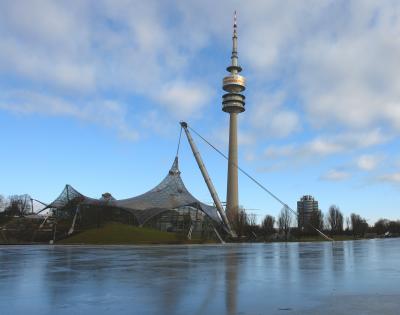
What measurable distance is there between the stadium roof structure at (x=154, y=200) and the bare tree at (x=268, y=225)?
11.1m

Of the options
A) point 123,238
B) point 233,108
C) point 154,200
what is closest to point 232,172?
point 233,108

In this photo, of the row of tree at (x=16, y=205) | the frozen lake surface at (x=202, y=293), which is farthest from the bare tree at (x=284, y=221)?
the frozen lake surface at (x=202, y=293)

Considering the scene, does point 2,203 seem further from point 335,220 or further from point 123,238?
point 335,220

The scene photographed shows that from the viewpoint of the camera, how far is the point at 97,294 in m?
10.7

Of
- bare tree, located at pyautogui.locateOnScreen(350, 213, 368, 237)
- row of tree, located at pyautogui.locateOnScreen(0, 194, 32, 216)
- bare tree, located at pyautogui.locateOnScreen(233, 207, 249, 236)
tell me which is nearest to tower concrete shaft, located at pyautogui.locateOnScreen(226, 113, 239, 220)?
bare tree, located at pyautogui.locateOnScreen(233, 207, 249, 236)

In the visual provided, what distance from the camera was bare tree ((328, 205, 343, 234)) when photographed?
118m

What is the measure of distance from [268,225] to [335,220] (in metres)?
17.2

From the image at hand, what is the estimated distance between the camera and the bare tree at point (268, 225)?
4365 inches

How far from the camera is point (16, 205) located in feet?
393

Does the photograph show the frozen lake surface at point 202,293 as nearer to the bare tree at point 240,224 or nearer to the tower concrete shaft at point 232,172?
the bare tree at point 240,224

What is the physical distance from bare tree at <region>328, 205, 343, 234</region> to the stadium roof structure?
2901 centimetres

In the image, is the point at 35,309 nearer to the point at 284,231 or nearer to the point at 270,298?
the point at 270,298

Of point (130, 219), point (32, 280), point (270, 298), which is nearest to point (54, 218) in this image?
point (130, 219)

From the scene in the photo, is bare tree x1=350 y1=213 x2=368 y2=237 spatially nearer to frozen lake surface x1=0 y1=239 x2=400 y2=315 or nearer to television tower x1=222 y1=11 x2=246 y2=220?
television tower x1=222 y1=11 x2=246 y2=220
